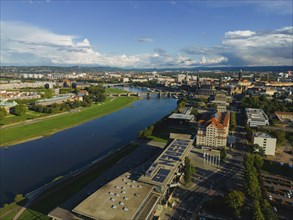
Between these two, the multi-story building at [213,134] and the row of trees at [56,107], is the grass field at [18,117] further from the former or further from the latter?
the multi-story building at [213,134]

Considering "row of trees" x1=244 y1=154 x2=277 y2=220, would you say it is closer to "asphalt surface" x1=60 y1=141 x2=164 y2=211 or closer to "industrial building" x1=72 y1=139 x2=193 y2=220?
"industrial building" x1=72 y1=139 x2=193 y2=220

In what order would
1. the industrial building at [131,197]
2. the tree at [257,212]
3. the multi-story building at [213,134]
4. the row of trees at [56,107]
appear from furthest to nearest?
the row of trees at [56,107] → the multi-story building at [213,134] → the tree at [257,212] → the industrial building at [131,197]

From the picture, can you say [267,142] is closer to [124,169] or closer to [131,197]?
[124,169]

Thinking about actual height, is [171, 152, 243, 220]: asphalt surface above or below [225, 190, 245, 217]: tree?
below

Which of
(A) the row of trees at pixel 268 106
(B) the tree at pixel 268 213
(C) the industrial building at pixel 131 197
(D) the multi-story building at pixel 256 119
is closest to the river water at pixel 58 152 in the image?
(C) the industrial building at pixel 131 197

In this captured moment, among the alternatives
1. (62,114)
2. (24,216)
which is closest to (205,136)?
(24,216)

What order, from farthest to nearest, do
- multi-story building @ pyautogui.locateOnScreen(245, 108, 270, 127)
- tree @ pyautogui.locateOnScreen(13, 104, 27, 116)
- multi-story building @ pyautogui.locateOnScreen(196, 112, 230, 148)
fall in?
1. tree @ pyautogui.locateOnScreen(13, 104, 27, 116)
2. multi-story building @ pyautogui.locateOnScreen(245, 108, 270, 127)
3. multi-story building @ pyautogui.locateOnScreen(196, 112, 230, 148)

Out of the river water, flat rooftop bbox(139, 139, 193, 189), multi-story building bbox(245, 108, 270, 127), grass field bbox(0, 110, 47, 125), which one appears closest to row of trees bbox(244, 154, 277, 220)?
flat rooftop bbox(139, 139, 193, 189)

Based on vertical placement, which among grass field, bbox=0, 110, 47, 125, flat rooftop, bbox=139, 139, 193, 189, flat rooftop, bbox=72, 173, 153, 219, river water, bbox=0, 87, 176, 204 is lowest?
river water, bbox=0, 87, 176, 204
